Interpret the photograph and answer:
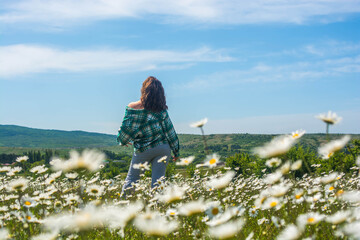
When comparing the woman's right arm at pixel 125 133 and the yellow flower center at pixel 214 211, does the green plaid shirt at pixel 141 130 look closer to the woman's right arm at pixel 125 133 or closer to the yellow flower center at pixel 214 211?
the woman's right arm at pixel 125 133

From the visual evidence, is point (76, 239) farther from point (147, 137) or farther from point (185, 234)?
point (147, 137)

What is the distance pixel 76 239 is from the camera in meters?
2.85

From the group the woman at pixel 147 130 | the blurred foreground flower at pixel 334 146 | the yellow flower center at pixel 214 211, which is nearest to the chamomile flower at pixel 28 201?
the yellow flower center at pixel 214 211

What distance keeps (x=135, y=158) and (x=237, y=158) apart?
42.9ft

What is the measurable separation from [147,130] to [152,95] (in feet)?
1.98

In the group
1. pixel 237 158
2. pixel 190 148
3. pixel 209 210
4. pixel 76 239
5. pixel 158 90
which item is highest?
pixel 158 90

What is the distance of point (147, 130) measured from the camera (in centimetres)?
612

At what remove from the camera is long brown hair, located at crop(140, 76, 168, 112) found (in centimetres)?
608

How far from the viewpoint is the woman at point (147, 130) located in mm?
6074

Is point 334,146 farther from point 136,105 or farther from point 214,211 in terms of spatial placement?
point 136,105

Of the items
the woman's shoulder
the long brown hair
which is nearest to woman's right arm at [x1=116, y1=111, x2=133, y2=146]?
the woman's shoulder

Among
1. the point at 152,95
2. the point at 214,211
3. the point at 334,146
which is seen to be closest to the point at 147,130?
the point at 152,95

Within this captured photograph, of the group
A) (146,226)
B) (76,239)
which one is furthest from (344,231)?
(76,239)

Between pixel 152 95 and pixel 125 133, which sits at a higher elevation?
pixel 152 95
